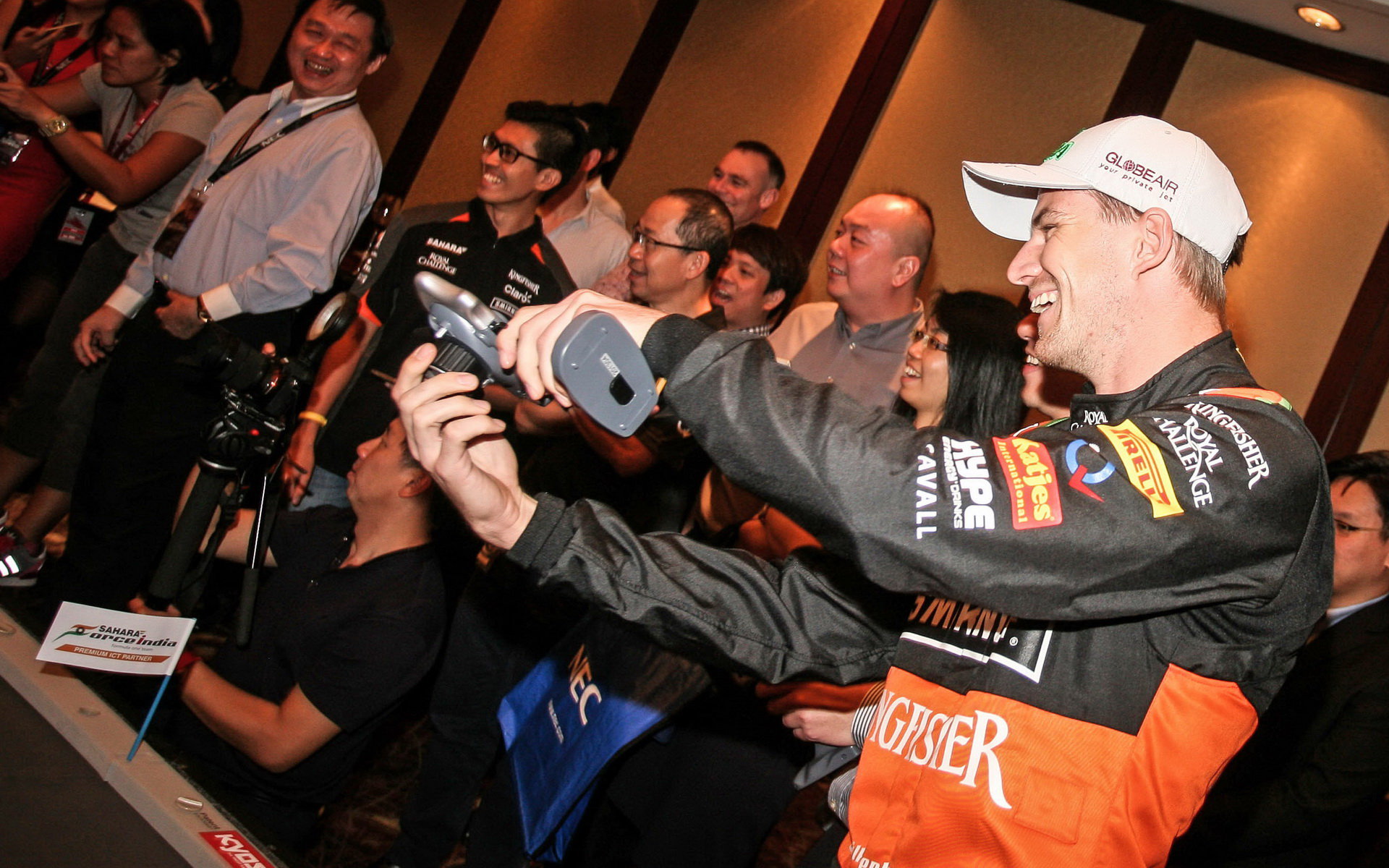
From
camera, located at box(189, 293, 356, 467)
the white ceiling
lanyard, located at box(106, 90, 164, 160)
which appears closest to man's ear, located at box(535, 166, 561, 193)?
lanyard, located at box(106, 90, 164, 160)

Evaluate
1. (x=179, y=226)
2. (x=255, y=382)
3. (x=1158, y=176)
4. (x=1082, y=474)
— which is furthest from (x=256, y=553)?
(x=179, y=226)

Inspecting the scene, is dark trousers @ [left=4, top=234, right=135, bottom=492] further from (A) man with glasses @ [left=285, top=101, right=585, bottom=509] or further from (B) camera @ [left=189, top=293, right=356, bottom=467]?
(B) camera @ [left=189, top=293, right=356, bottom=467]

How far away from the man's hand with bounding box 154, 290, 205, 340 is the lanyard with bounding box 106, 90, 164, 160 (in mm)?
1159

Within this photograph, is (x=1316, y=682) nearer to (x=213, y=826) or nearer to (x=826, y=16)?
(x=213, y=826)

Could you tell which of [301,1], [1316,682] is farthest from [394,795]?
[301,1]

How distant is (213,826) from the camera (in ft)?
4.38

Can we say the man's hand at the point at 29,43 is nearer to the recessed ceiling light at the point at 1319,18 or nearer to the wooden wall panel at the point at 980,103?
the wooden wall panel at the point at 980,103

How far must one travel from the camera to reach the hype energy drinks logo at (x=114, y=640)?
1423 millimetres

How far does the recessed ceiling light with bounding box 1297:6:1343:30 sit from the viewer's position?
396 centimetres

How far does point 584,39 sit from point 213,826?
468 centimetres

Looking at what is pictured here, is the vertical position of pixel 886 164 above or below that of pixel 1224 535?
above

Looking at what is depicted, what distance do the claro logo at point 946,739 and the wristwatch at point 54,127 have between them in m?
3.17

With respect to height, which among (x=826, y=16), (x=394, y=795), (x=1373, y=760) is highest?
(x=826, y=16)

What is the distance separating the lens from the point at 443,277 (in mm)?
3139
